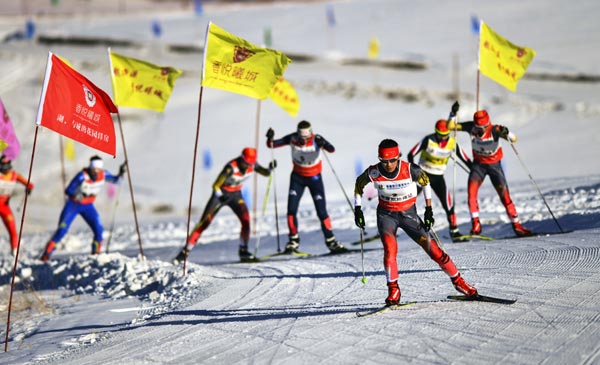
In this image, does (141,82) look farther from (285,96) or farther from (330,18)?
(330,18)

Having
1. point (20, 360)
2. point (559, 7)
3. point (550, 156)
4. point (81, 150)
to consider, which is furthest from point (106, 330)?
point (559, 7)

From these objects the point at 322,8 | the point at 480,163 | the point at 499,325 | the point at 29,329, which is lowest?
the point at 29,329

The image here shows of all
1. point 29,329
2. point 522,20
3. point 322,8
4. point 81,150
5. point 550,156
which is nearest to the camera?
point 29,329

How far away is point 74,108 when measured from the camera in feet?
32.3

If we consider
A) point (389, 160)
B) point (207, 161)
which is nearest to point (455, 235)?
point (389, 160)

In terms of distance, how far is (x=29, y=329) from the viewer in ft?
33.8

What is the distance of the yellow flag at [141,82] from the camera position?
13.0 meters

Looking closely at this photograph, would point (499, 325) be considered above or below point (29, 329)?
above

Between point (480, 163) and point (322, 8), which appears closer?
point (480, 163)

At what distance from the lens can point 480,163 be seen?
492 inches

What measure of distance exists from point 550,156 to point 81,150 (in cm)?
2021

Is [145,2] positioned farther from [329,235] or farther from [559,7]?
[329,235]

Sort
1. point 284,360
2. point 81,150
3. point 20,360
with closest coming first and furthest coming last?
point 284,360, point 20,360, point 81,150

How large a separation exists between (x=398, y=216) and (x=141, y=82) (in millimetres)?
6544
